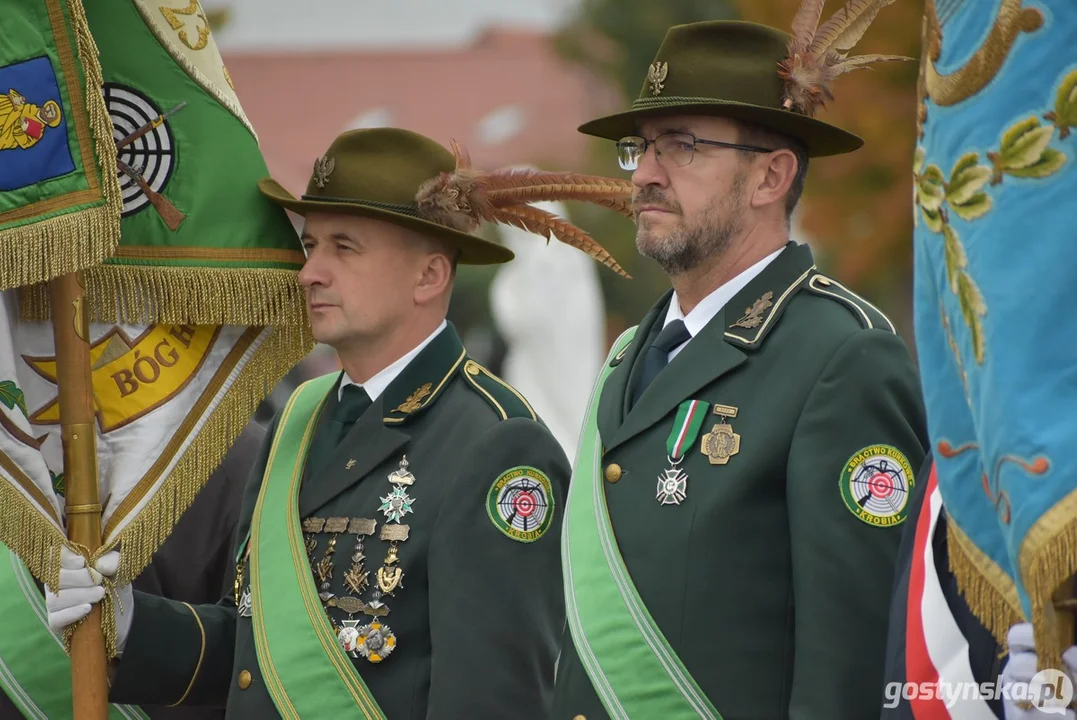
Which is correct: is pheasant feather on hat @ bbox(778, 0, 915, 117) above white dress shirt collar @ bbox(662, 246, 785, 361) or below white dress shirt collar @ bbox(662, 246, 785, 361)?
above

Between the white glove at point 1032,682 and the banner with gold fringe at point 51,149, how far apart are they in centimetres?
246

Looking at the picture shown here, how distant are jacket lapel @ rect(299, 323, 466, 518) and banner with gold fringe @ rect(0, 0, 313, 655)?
39cm

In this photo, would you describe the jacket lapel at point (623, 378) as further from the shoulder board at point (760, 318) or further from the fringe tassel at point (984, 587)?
the fringe tassel at point (984, 587)

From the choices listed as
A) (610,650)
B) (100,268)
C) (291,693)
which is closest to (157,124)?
(100,268)

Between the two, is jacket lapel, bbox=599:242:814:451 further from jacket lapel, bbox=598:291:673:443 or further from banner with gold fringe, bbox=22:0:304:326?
banner with gold fringe, bbox=22:0:304:326

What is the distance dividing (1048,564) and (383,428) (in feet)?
7.58

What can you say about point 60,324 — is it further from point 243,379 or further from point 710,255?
point 710,255

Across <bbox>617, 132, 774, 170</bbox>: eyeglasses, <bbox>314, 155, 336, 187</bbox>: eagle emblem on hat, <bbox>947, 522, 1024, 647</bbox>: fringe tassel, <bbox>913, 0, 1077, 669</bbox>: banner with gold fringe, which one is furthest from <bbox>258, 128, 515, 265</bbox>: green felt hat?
<bbox>947, 522, 1024, 647</bbox>: fringe tassel

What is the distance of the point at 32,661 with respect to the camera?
446cm

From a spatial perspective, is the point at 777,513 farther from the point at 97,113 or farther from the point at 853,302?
the point at 97,113

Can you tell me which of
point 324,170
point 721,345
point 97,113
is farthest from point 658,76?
point 97,113

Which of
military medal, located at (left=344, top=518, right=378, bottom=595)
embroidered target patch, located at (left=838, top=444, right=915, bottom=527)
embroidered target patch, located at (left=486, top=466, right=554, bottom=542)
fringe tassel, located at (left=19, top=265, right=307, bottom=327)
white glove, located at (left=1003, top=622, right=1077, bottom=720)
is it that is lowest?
military medal, located at (left=344, top=518, right=378, bottom=595)

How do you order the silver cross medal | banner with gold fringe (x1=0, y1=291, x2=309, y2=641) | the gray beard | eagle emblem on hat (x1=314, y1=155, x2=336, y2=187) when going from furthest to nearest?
eagle emblem on hat (x1=314, y1=155, x2=336, y2=187), banner with gold fringe (x1=0, y1=291, x2=309, y2=641), the gray beard, the silver cross medal

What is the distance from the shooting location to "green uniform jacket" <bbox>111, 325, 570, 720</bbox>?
379 centimetres
